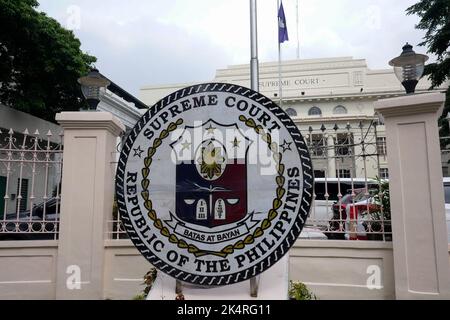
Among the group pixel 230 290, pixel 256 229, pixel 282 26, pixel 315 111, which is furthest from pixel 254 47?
pixel 315 111

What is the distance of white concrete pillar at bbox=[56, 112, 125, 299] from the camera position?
4395 millimetres

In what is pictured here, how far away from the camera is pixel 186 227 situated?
2.76m

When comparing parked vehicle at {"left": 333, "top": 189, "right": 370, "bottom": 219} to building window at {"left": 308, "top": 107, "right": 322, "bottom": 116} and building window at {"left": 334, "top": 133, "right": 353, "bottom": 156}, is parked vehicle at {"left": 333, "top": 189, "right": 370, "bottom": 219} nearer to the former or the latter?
building window at {"left": 334, "top": 133, "right": 353, "bottom": 156}

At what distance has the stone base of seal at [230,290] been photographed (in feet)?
9.13

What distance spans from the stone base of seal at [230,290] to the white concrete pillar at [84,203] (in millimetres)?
1675

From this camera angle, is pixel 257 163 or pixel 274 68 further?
pixel 274 68

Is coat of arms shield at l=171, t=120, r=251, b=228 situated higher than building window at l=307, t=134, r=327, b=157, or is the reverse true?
building window at l=307, t=134, r=327, b=157

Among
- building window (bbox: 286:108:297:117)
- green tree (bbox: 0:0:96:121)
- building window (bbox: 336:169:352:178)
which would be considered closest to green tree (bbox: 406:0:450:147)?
building window (bbox: 336:169:352:178)

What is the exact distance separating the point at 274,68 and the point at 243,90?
37.6 m

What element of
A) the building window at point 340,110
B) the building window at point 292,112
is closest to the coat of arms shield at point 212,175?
→ the building window at point 292,112

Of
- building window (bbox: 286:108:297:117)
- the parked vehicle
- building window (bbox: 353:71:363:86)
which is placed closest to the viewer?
the parked vehicle

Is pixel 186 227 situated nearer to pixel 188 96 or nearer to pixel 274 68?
pixel 188 96

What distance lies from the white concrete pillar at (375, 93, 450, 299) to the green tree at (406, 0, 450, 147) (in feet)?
38.5
